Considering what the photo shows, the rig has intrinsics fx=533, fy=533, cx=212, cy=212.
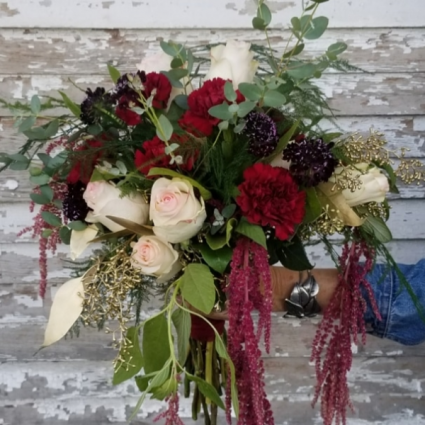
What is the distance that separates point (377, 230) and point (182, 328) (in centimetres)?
28

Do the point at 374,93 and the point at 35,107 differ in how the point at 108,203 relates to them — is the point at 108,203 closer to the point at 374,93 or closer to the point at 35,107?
the point at 35,107

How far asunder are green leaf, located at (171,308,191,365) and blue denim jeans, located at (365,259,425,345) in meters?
0.41

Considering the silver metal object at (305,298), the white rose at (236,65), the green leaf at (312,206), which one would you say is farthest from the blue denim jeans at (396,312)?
the white rose at (236,65)

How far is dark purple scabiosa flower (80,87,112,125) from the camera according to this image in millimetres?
639

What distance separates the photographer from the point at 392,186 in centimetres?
75

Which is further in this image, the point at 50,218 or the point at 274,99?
the point at 50,218

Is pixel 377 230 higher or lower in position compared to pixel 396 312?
higher

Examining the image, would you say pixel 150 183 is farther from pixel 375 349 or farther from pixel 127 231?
pixel 375 349

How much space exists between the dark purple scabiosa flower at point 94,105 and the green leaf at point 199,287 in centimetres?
22

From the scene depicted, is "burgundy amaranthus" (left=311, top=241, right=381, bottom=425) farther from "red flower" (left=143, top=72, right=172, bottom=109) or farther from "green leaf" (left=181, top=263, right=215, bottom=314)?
"red flower" (left=143, top=72, right=172, bottom=109)

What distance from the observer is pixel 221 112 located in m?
0.57

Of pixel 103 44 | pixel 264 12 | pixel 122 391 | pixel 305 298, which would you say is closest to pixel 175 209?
pixel 264 12

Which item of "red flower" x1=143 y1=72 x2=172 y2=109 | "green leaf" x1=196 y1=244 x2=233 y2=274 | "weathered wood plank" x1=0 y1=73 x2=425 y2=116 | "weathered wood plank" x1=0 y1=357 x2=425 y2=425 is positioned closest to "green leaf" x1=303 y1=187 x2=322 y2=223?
"green leaf" x1=196 y1=244 x2=233 y2=274

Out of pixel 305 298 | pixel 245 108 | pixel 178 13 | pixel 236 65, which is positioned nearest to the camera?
pixel 245 108
